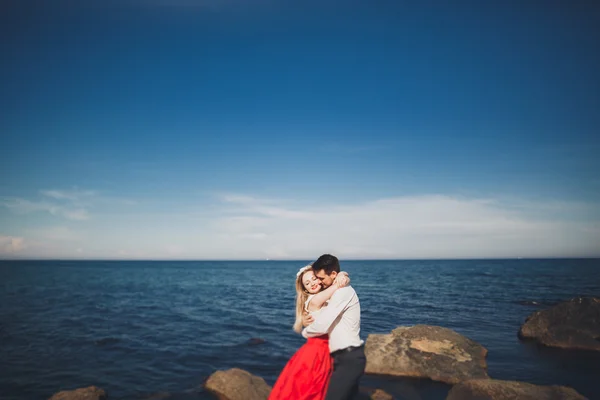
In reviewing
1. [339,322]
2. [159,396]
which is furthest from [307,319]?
[159,396]

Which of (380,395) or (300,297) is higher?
(300,297)

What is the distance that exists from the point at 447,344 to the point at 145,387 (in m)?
10.4

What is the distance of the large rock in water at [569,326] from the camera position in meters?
13.3

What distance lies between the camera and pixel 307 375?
12.9ft

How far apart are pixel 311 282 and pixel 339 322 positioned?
0.63 metres

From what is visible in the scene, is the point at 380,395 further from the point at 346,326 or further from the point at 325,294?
the point at 325,294

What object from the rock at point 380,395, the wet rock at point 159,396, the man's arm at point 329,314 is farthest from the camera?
the wet rock at point 159,396

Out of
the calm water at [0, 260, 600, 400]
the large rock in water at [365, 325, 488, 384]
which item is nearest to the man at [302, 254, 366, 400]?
the calm water at [0, 260, 600, 400]

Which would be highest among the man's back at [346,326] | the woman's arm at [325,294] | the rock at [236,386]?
the woman's arm at [325,294]

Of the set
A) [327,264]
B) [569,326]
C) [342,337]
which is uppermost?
[327,264]

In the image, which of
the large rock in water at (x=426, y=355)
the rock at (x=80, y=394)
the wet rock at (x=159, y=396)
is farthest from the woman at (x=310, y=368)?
the rock at (x=80, y=394)

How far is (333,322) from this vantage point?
3941 millimetres

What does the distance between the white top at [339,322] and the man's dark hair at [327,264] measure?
1.08ft

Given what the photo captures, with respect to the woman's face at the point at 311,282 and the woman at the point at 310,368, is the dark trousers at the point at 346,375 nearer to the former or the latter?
the woman at the point at 310,368
